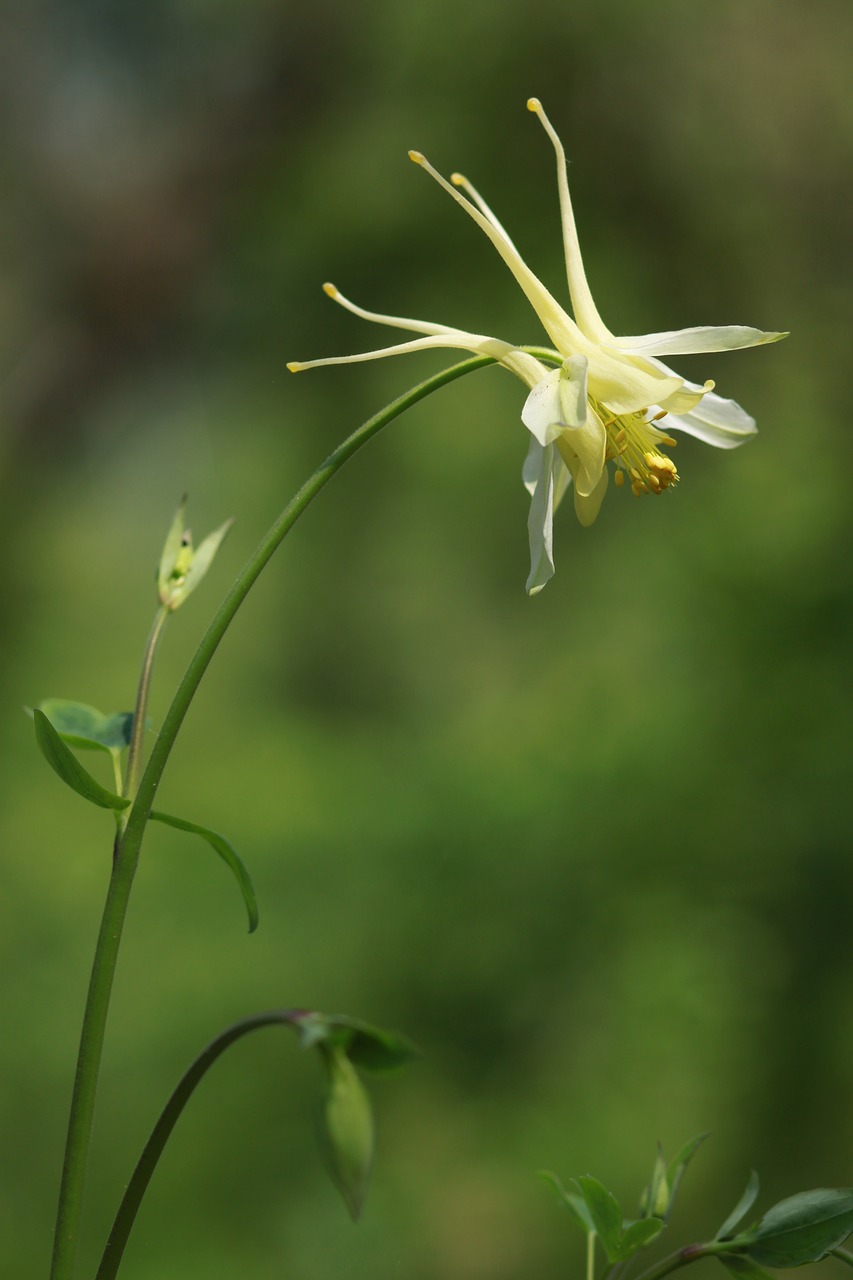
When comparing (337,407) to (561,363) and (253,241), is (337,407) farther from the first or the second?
(561,363)

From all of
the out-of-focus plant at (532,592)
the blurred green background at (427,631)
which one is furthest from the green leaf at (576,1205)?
the blurred green background at (427,631)

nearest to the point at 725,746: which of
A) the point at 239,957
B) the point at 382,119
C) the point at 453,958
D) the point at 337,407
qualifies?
the point at 453,958

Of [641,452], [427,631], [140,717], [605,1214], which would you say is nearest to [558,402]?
[641,452]

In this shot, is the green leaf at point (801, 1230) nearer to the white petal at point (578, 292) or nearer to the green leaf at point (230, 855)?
the green leaf at point (230, 855)

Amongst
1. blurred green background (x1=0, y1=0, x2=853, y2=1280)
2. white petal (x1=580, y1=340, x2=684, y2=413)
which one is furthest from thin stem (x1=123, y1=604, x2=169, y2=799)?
blurred green background (x1=0, y1=0, x2=853, y2=1280)

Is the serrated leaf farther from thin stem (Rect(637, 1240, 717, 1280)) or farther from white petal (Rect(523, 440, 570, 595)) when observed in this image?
white petal (Rect(523, 440, 570, 595))

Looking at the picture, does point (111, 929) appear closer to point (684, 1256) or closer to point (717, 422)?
point (684, 1256)
